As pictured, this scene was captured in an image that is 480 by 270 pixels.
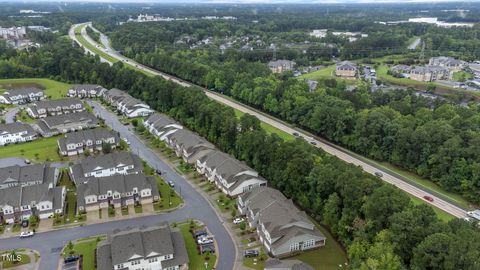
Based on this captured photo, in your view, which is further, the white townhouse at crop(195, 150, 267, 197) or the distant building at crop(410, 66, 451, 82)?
the distant building at crop(410, 66, 451, 82)

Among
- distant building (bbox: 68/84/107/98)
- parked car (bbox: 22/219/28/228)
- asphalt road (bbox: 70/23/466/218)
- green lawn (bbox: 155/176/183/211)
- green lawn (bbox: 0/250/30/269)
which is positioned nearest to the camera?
green lawn (bbox: 0/250/30/269)

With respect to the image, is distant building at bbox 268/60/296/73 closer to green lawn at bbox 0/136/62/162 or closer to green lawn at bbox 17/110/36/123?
green lawn at bbox 17/110/36/123

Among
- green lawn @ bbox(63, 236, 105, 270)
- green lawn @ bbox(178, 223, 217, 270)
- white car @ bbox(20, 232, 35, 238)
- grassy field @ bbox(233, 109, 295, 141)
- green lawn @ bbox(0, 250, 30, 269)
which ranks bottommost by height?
green lawn @ bbox(178, 223, 217, 270)

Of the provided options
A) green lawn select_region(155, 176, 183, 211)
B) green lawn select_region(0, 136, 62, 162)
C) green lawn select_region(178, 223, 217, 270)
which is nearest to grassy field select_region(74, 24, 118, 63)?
green lawn select_region(0, 136, 62, 162)

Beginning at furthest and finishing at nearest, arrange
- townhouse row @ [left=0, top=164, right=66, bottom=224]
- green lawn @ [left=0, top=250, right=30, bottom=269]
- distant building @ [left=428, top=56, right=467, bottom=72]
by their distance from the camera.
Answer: distant building @ [left=428, top=56, right=467, bottom=72], townhouse row @ [left=0, top=164, right=66, bottom=224], green lawn @ [left=0, top=250, right=30, bottom=269]

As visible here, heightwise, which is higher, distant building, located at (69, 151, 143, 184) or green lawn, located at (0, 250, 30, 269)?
distant building, located at (69, 151, 143, 184)
